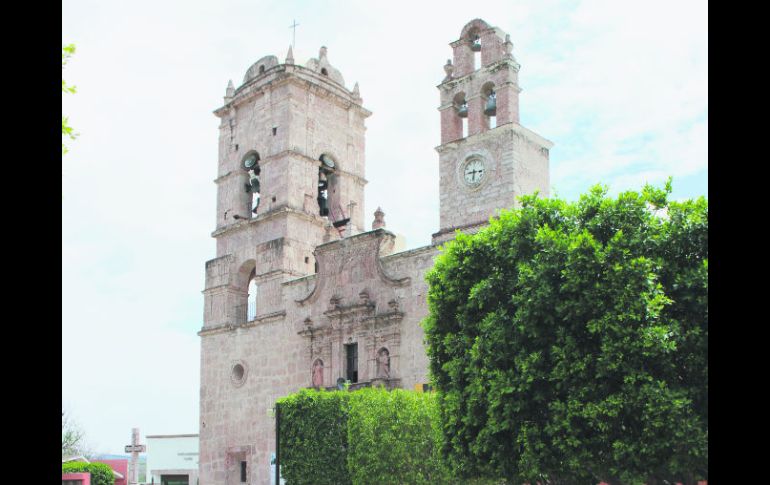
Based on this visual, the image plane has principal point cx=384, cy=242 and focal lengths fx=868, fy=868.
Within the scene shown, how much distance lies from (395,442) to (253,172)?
17.9 meters

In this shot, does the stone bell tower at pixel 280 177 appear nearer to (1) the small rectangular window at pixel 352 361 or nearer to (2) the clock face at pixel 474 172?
(1) the small rectangular window at pixel 352 361

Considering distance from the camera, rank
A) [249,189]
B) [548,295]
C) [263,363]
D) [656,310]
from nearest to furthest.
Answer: [656,310] < [548,295] < [263,363] < [249,189]

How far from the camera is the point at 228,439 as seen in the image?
33.6m

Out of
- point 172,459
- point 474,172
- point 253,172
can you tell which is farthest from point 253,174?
point 172,459

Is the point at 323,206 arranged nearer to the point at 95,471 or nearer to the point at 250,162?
the point at 250,162

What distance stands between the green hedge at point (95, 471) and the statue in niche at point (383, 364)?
2107 centimetres

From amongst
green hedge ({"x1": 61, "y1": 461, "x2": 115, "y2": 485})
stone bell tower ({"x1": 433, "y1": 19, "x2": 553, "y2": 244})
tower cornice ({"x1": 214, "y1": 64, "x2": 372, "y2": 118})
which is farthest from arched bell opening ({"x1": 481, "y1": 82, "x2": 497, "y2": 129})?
green hedge ({"x1": 61, "y1": 461, "x2": 115, "y2": 485})

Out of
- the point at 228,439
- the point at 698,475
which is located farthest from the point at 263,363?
the point at 698,475

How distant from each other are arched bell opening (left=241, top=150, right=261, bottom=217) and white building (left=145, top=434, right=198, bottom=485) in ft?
63.5

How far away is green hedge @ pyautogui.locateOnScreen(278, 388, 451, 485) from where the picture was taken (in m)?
21.4
